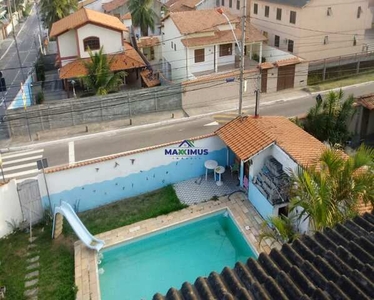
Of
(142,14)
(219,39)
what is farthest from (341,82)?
(142,14)

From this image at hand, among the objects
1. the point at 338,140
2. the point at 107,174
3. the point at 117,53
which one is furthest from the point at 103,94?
the point at 338,140

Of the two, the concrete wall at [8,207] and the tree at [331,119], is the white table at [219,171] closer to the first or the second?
the tree at [331,119]

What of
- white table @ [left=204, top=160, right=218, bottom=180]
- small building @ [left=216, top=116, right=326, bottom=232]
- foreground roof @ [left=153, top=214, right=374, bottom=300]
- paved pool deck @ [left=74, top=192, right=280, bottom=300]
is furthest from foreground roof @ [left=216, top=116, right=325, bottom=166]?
foreground roof @ [left=153, top=214, right=374, bottom=300]

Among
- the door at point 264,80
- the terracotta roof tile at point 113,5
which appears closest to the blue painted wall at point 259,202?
the door at point 264,80

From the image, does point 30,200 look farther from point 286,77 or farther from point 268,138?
point 286,77

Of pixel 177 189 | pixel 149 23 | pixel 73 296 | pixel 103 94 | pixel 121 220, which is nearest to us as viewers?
pixel 73 296

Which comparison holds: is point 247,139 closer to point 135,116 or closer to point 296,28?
point 135,116

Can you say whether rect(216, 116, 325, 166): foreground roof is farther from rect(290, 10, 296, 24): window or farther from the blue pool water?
rect(290, 10, 296, 24): window
